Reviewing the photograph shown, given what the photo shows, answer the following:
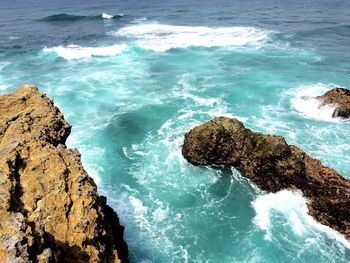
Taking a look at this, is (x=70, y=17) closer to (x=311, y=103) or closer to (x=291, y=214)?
(x=311, y=103)

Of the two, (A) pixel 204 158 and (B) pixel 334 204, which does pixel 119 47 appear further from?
(B) pixel 334 204

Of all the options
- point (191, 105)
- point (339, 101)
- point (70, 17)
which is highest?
point (339, 101)

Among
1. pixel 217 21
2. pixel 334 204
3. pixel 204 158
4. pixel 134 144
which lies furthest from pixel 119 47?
pixel 334 204

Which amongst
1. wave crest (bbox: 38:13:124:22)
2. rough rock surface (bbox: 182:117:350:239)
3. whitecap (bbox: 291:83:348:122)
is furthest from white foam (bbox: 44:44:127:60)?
rough rock surface (bbox: 182:117:350:239)

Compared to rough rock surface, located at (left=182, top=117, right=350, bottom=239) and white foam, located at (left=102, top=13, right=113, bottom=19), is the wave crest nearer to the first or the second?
white foam, located at (left=102, top=13, right=113, bottom=19)

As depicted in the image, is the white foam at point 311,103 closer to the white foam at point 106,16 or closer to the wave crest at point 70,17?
the white foam at point 106,16

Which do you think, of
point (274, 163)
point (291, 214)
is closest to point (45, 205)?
point (291, 214)
